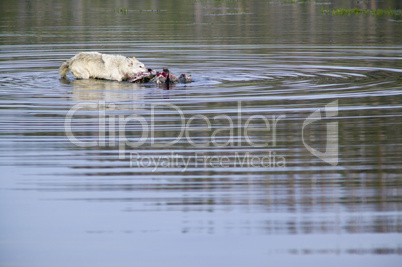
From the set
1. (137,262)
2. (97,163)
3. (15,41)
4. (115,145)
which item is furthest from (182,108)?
(15,41)

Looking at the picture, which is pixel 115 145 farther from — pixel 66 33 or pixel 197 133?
pixel 66 33

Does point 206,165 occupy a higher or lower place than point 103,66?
lower

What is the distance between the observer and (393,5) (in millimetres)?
40031

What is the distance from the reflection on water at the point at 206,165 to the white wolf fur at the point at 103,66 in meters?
0.32

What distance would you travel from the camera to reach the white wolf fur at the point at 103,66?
12539mm

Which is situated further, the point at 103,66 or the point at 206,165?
the point at 103,66

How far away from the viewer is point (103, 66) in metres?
12.8

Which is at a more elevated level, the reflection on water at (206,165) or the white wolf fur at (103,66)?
the white wolf fur at (103,66)

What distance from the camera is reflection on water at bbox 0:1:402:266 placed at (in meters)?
5.01

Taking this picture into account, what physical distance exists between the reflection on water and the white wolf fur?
1.06ft

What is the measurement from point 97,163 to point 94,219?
1585 mm

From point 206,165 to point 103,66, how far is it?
6.39m

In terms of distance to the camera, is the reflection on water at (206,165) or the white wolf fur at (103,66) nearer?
the reflection on water at (206,165)

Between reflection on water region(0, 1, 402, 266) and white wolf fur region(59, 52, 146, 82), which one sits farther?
white wolf fur region(59, 52, 146, 82)
